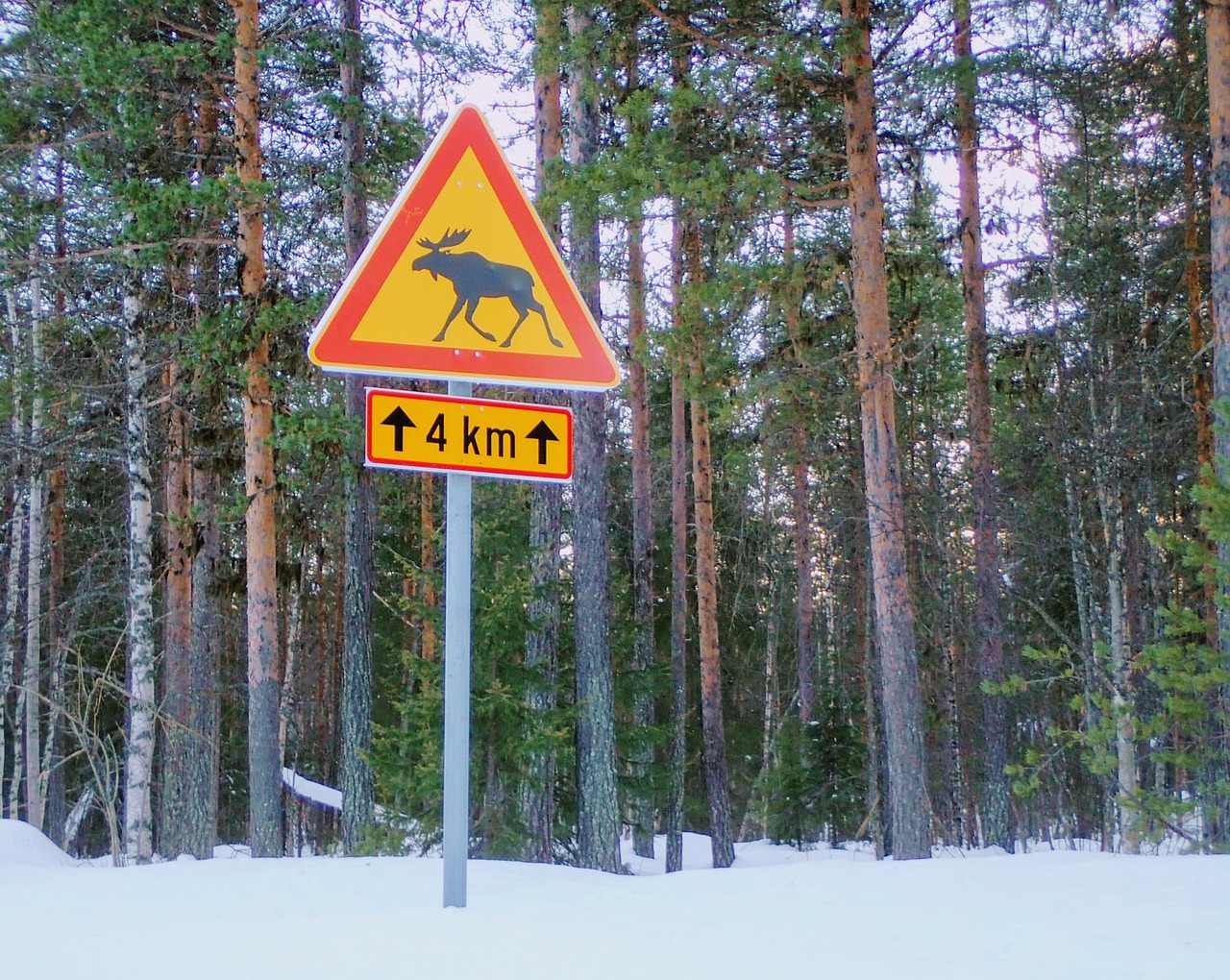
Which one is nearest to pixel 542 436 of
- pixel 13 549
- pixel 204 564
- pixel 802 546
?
pixel 204 564

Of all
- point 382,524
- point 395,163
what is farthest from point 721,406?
point 382,524

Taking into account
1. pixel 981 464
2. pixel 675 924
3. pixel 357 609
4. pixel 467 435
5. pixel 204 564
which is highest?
pixel 981 464

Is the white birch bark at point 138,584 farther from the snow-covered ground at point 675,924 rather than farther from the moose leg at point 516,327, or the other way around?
the moose leg at point 516,327

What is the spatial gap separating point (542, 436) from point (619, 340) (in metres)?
14.6

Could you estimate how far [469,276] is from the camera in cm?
378

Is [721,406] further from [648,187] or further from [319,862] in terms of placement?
[319,862]

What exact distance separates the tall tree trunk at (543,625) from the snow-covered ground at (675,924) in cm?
783

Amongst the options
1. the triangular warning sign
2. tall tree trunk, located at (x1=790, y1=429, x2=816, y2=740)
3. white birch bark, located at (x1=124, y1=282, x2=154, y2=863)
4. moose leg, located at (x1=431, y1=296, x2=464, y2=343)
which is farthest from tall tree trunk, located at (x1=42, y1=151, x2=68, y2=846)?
tall tree trunk, located at (x1=790, y1=429, x2=816, y2=740)

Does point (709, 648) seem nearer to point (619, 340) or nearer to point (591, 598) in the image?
point (619, 340)

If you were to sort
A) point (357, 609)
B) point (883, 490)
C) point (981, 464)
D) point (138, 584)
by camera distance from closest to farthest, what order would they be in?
point (883, 490) < point (357, 609) < point (138, 584) < point (981, 464)

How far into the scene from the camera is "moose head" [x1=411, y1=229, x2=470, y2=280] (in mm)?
3721

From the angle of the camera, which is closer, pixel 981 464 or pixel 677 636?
pixel 981 464

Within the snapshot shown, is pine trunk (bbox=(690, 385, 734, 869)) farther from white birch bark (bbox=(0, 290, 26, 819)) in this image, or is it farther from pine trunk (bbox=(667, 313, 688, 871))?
white birch bark (bbox=(0, 290, 26, 819))

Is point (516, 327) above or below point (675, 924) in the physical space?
above
